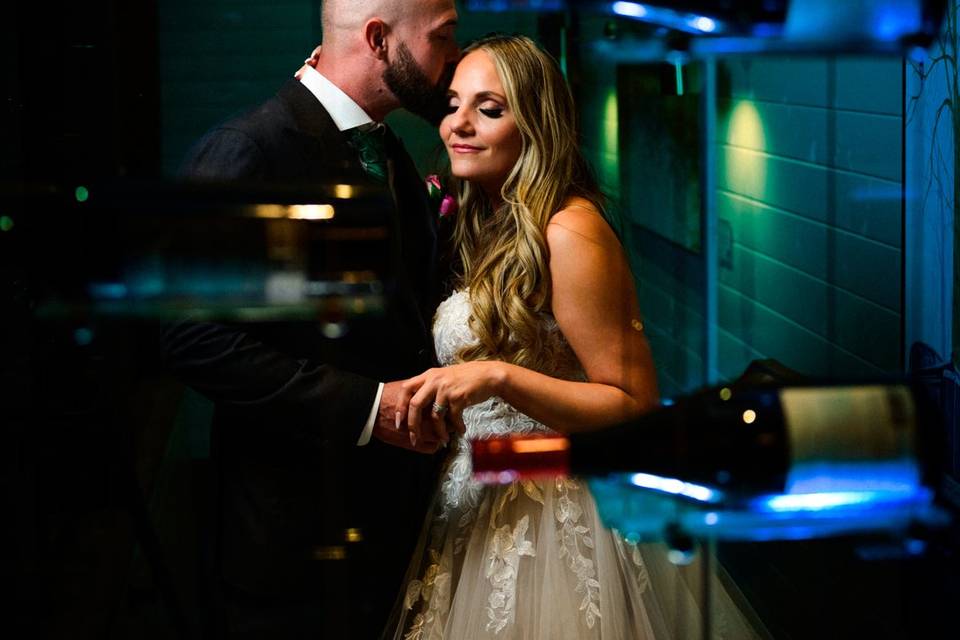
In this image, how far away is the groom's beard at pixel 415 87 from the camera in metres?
0.88

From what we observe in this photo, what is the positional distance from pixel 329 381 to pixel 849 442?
42 cm

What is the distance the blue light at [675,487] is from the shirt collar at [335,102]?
36 cm

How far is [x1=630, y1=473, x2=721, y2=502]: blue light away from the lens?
83 cm

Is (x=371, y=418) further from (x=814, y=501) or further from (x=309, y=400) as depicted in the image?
(x=814, y=501)

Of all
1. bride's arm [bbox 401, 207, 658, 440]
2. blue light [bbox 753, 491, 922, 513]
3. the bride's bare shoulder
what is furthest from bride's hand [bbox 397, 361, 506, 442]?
blue light [bbox 753, 491, 922, 513]

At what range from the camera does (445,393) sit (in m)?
0.91

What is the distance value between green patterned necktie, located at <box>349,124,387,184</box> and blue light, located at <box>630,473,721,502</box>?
322 millimetres

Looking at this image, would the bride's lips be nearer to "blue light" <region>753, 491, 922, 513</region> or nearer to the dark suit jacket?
the dark suit jacket

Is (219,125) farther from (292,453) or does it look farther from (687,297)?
(687,297)

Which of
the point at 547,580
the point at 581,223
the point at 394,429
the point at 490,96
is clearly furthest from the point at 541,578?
the point at 490,96

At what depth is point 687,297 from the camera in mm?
917

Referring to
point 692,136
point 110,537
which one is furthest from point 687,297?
point 110,537

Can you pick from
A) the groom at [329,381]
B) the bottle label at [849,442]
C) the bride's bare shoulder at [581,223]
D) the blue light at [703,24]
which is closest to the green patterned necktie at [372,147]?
the groom at [329,381]

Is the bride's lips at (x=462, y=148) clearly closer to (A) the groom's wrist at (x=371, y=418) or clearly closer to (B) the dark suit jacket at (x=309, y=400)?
(B) the dark suit jacket at (x=309, y=400)
